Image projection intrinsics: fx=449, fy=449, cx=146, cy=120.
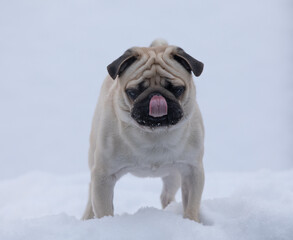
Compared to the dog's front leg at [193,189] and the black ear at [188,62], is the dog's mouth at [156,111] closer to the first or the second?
the black ear at [188,62]

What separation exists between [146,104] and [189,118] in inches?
13.5

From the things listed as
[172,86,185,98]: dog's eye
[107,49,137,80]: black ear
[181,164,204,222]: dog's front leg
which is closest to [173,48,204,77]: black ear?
[172,86,185,98]: dog's eye

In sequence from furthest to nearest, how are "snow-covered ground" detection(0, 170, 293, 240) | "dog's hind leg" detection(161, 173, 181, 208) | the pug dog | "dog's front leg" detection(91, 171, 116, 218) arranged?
"dog's hind leg" detection(161, 173, 181, 208) < "dog's front leg" detection(91, 171, 116, 218) < the pug dog < "snow-covered ground" detection(0, 170, 293, 240)

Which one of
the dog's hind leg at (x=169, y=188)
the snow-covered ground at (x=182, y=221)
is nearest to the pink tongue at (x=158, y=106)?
the snow-covered ground at (x=182, y=221)

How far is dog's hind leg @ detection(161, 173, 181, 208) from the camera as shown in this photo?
353cm

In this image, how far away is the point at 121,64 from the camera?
2475 mm

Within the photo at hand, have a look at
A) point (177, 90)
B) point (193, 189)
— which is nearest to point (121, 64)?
point (177, 90)

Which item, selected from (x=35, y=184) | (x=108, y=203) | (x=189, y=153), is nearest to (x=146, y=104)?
(x=189, y=153)

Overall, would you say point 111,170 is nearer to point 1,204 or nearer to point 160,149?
point 160,149

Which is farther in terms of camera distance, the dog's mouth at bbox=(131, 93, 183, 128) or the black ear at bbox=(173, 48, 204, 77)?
the black ear at bbox=(173, 48, 204, 77)

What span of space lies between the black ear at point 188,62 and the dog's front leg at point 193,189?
0.60 meters

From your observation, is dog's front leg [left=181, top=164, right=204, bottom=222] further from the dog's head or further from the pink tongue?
the pink tongue

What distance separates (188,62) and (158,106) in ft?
1.25

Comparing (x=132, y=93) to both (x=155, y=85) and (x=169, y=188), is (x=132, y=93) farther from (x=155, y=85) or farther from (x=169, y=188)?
(x=169, y=188)
